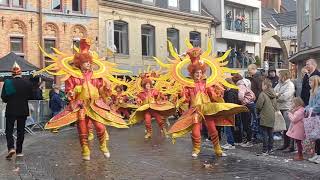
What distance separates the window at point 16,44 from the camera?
2811 cm

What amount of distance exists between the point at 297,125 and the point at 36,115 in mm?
11532

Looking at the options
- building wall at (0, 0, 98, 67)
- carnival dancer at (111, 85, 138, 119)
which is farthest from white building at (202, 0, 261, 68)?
carnival dancer at (111, 85, 138, 119)

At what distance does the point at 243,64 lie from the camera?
44.6 meters

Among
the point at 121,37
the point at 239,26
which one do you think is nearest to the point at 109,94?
the point at 121,37

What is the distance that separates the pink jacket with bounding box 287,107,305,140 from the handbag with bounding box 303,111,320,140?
308mm

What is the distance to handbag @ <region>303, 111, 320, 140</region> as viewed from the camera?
396 inches

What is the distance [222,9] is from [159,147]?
1200 inches

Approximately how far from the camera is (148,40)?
119 ft

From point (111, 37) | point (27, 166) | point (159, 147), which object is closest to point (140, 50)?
point (111, 37)

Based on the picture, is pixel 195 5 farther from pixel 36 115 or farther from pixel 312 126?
→ pixel 312 126

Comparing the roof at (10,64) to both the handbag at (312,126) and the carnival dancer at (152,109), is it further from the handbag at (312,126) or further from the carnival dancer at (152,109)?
the handbag at (312,126)

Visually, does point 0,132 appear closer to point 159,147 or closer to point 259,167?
point 159,147

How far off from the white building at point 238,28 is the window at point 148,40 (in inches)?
293

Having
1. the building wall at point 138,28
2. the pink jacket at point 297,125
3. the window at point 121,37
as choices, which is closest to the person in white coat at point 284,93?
the pink jacket at point 297,125
